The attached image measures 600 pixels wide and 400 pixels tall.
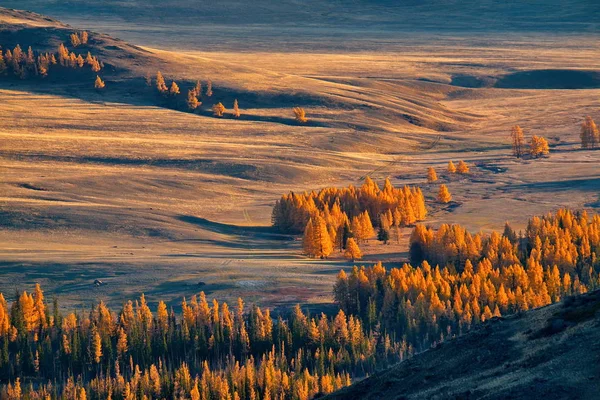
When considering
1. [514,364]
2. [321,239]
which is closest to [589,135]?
[321,239]

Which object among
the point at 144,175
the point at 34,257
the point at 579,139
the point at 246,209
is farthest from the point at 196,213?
the point at 579,139

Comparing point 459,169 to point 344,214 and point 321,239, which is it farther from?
point 321,239

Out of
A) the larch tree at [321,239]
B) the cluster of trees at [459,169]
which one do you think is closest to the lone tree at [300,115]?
the cluster of trees at [459,169]

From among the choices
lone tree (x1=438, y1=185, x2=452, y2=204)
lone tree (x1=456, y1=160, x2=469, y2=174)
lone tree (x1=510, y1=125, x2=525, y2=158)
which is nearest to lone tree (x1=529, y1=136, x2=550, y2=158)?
lone tree (x1=510, y1=125, x2=525, y2=158)

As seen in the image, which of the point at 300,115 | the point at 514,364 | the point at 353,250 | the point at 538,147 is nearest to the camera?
the point at 514,364

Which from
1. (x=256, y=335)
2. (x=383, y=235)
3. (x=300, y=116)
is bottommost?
(x=256, y=335)

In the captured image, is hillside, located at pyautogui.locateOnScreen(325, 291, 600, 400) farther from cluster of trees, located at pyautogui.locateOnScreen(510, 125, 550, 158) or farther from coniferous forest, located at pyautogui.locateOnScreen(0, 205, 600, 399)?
cluster of trees, located at pyautogui.locateOnScreen(510, 125, 550, 158)
